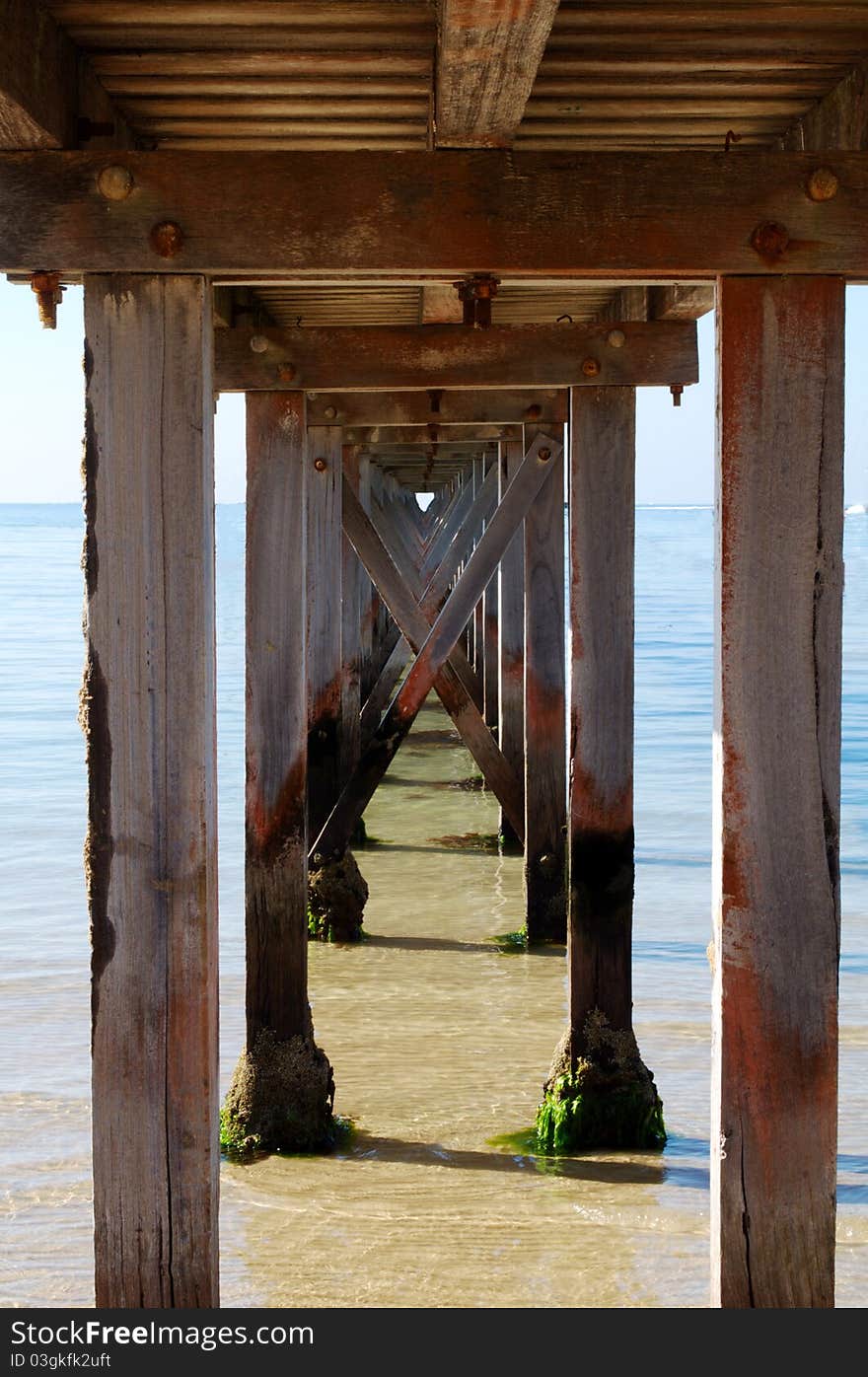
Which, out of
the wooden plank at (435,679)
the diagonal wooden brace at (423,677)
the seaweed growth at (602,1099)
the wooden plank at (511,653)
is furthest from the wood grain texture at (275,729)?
the wooden plank at (511,653)

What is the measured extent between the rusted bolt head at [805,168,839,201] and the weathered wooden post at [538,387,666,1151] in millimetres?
2147

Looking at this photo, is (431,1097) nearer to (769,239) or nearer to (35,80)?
(769,239)

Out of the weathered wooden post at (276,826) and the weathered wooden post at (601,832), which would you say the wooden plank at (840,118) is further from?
the weathered wooden post at (276,826)

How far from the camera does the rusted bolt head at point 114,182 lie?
261 centimetres

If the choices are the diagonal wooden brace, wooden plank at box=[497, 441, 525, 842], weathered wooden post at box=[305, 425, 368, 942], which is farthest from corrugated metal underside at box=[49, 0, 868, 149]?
wooden plank at box=[497, 441, 525, 842]

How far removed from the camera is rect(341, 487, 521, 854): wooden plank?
7.95 meters

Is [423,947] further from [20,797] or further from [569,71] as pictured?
[20,797]

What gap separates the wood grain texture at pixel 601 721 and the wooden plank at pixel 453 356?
0.77ft

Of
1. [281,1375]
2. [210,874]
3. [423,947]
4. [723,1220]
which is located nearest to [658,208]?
[210,874]

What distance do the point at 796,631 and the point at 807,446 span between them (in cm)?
33

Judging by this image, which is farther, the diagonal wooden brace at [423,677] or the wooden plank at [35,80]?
the diagonal wooden brace at [423,677]

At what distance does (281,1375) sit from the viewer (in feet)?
8.55

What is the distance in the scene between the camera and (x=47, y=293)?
2.79 meters

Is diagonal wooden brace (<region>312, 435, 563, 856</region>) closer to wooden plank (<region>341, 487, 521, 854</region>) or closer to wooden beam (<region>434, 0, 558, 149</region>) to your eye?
wooden plank (<region>341, 487, 521, 854</region>)
